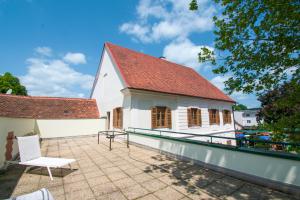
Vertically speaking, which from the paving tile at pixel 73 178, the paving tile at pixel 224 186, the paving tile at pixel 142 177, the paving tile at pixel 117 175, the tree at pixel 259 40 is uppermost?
the tree at pixel 259 40

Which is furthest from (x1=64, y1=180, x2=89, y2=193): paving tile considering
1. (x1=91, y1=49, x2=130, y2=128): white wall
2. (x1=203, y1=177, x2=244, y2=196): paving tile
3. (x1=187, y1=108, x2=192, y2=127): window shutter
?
(x1=187, y1=108, x2=192, y2=127): window shutter

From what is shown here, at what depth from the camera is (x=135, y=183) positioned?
3.90 meters

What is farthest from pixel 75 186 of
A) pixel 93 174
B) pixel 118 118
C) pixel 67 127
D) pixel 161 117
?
pixel 67 127

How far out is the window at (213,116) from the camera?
1424 centimetres

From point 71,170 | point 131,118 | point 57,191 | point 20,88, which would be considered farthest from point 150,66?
point 20,88

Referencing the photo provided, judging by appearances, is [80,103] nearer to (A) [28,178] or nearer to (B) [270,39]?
(A) [28,178]

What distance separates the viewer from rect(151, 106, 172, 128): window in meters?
10.3

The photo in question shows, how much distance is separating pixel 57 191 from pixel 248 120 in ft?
182

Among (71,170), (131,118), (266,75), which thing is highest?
(266,75)

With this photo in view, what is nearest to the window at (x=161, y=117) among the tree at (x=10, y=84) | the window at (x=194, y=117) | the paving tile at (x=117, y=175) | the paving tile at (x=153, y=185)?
the window at (x=194, y=117)

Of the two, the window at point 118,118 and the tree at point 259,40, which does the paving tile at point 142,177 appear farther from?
the window at point 118,118

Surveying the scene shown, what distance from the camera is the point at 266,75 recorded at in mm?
3416

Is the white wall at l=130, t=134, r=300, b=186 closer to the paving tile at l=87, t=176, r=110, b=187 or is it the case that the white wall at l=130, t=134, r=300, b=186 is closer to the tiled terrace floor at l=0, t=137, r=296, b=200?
the tiled terrace floor at l=0, t=137, r=296, b=200

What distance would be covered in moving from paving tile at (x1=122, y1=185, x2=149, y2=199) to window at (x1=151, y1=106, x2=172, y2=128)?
6.55 meters
